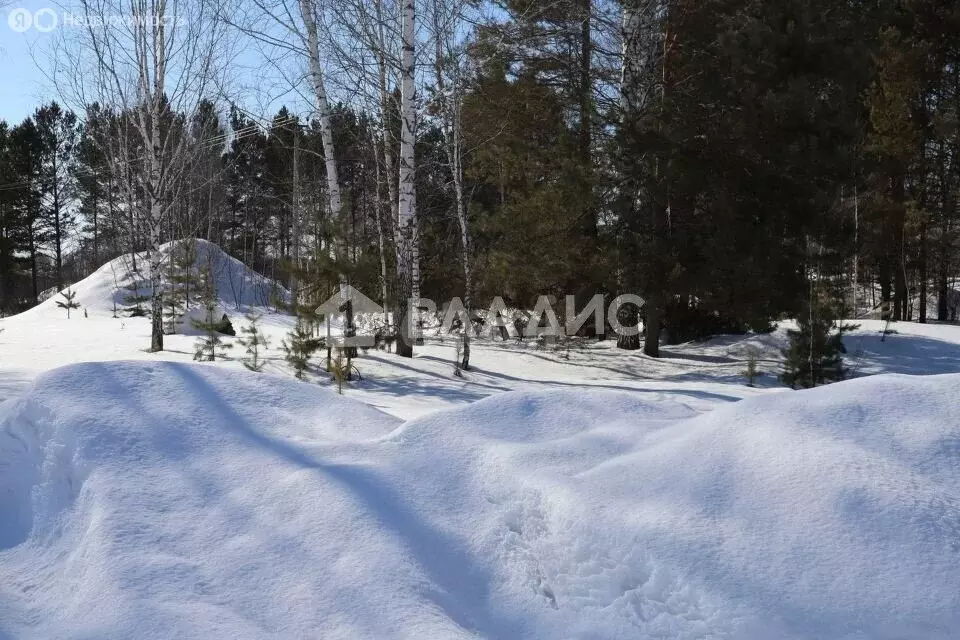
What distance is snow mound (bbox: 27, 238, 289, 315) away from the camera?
814 inches

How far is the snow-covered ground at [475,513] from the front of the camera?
2.51 meters

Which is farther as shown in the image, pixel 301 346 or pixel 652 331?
pixel 652 331

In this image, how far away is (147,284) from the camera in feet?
70.8

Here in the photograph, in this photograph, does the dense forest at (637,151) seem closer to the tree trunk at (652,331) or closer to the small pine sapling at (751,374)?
the tree trunk at (652,331)

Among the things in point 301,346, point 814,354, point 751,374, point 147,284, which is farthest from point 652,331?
point 147,284

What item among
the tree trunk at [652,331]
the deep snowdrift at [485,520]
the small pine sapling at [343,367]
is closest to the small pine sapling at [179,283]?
the small pine sapling at [343,367]

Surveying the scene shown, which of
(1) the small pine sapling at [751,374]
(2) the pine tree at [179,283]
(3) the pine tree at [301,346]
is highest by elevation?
(2) the pine tree at [179,283]

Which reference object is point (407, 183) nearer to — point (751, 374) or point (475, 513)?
point (751, 374)

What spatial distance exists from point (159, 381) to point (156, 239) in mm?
8168

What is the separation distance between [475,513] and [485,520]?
0.07m

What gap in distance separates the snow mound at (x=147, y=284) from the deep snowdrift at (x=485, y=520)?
1682cm

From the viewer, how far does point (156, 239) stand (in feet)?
37.6

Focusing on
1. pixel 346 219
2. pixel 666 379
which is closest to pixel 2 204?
pixel 346 219

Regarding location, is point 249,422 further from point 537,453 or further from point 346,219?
point 346,219
